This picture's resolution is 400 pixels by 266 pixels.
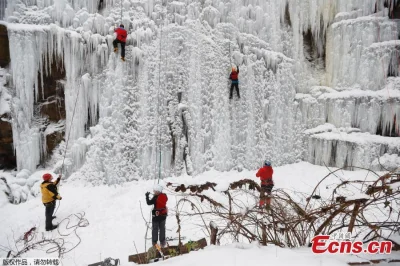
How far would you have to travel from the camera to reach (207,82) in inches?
305

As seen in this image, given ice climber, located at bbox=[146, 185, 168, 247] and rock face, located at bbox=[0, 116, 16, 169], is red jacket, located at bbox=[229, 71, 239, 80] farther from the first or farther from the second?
rock face, located at bbox=[0, 116, 16, 169]

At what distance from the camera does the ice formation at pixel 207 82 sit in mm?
6730

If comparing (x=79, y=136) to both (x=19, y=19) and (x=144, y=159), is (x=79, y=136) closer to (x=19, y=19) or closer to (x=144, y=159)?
(x=144, y=159)

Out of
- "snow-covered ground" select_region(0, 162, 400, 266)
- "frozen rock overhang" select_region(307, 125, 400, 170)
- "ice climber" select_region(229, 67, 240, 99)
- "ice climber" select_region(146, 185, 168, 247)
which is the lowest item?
"snow-covered ground" select_region(0, 162, 400, 266)

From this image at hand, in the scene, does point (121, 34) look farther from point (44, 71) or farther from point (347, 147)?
point (347, 147)

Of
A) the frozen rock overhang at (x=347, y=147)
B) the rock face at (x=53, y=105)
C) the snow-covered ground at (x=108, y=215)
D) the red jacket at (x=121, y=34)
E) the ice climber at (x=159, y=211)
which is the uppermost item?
the red jacket at (x=121, y=34)

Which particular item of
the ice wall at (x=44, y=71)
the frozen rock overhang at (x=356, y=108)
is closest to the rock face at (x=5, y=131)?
the ice wall at (x=44, y=71)

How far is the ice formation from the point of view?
673 centimetres

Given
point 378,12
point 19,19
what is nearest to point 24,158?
point 19,19

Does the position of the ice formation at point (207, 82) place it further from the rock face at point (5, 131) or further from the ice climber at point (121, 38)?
the ice climber at point (121, 38)

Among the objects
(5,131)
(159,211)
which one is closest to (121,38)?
(5,131)

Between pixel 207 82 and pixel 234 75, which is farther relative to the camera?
pixel 207 82

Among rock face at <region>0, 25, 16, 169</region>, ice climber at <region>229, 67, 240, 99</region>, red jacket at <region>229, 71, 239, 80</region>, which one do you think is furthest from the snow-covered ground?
red jacket at <region>229, 71, 239, 80</region>

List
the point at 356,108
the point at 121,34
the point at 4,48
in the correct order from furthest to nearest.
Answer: the point at 356,108 → the point at 121,34 → the point at 4,48
